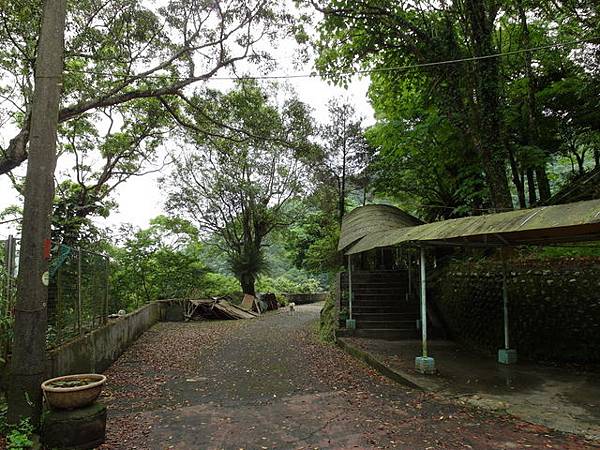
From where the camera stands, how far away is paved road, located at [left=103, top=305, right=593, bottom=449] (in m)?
3.88

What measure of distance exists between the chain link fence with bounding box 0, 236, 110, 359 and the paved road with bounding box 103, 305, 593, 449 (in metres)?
1.13

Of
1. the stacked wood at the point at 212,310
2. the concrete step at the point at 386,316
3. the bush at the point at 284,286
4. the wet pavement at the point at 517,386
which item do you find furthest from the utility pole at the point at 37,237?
the bush at the point at 284,286

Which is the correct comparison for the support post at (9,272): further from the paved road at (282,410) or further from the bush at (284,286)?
the bush at (284,286)

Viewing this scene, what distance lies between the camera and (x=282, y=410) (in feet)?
16.2

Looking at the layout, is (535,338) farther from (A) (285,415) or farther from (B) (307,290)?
(B) (307,290)

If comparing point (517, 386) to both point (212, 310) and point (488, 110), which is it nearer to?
point (488, 110)

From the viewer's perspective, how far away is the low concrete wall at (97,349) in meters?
5.27

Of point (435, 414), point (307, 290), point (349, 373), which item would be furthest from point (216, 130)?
point (307, 290)

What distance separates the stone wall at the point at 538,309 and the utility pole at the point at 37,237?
728 cm

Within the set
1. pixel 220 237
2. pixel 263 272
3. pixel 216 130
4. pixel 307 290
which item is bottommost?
pixel 307 290

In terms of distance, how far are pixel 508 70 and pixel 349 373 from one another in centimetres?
1007

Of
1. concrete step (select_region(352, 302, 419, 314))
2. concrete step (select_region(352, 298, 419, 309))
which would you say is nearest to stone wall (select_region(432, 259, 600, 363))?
concrete step (select_region(352, 302, 419, 314))

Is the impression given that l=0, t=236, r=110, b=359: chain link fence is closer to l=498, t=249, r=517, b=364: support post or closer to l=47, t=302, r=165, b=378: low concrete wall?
l=47, t=302, r=165, b=378: low concrete wall

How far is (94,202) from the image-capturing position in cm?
1293
